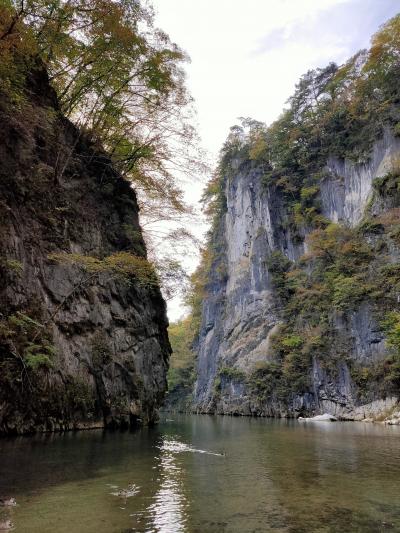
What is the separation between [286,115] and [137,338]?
117 feet

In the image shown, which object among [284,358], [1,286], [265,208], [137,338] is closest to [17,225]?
[1,286]

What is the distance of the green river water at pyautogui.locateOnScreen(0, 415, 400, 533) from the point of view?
4.02m

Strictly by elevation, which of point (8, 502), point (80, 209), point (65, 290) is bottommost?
point (8, 502)

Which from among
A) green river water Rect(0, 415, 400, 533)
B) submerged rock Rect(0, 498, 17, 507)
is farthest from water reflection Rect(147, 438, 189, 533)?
submerged rock Rect(0, 498, 17, 507)

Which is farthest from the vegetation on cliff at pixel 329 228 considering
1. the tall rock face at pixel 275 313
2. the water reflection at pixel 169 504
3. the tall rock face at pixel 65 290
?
the water reflection at pixel 169 504

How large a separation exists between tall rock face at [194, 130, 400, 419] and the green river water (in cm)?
2078

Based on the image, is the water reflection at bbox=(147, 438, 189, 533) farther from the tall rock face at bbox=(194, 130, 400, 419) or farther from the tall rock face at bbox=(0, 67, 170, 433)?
the tall rock face at bbox=(194, 130, 400, 419)

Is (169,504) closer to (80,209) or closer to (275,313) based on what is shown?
(80,209)

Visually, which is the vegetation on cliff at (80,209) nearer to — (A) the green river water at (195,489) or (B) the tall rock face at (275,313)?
(A) the green river water at (195,489)

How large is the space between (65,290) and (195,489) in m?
9.03

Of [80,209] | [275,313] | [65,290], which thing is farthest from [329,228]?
[65,290]

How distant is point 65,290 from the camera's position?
43.7 ft

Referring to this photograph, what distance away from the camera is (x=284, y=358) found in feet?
117

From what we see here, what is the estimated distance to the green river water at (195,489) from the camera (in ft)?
13.2
